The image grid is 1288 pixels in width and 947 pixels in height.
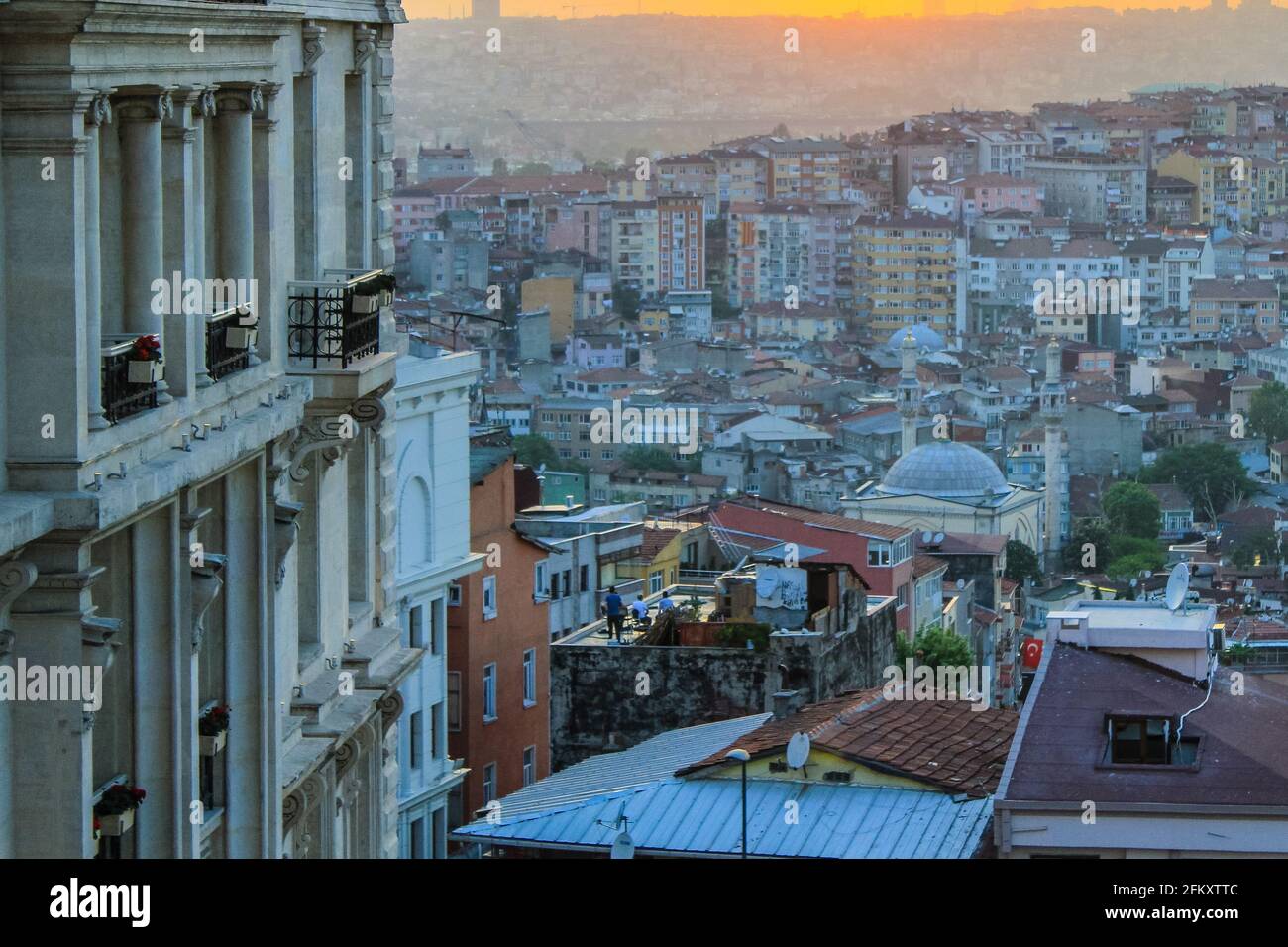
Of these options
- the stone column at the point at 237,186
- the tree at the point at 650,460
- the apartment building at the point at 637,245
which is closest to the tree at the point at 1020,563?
the tree at the point at 650,460

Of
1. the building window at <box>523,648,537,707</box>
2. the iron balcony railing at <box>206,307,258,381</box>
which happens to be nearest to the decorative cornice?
the iron balcony railing at <box>206,307,258,381</box>

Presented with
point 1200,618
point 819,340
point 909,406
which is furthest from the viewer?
point 819,340

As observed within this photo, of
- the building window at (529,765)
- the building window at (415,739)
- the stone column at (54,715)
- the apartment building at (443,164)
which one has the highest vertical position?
the apartment building at (443,164)

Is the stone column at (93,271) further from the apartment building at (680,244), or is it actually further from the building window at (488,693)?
the apartment building at (680,244)

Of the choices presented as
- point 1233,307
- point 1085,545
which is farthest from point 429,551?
point 1233,307

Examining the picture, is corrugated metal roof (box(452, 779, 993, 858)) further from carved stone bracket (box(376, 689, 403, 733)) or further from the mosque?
the mosque
